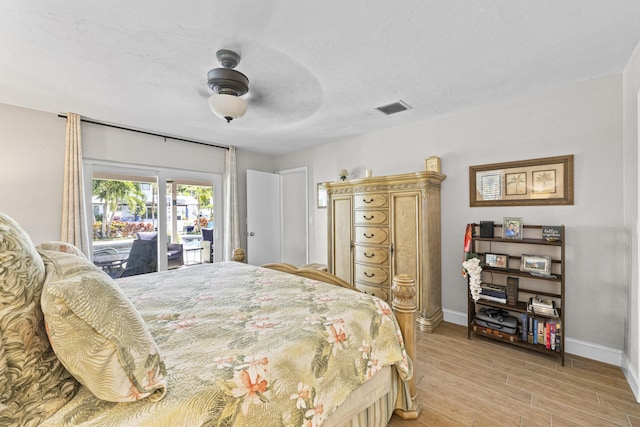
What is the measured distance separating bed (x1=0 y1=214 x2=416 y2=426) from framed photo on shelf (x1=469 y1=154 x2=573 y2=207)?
200 cm

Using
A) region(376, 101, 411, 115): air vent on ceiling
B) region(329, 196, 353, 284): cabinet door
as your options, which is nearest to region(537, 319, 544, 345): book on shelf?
region(329, 196, 353, 284): cabinet door

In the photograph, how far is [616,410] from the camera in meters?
1.76

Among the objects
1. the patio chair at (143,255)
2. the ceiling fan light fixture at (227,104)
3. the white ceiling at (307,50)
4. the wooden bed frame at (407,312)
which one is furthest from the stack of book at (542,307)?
the patio chair at (143,255)

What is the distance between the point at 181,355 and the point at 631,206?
3200 mm

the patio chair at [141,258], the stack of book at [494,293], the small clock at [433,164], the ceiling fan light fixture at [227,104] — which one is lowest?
the stack of book at [494,293]

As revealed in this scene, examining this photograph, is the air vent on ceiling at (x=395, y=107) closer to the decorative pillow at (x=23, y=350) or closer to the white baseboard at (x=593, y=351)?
the white baseboard at (x=593, y=351)

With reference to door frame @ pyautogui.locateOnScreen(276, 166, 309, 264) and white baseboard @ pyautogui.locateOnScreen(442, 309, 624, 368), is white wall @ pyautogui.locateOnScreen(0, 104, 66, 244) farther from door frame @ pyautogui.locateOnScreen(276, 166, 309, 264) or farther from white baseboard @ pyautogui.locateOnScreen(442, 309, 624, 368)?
white baseboard @ pyautogui.locateOnScreen(442, 309, 624, 368)

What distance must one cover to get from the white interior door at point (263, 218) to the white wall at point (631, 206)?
4.54 m

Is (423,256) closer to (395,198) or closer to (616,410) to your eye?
(395,198)

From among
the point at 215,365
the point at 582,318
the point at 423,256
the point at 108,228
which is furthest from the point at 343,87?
the point at 108,228

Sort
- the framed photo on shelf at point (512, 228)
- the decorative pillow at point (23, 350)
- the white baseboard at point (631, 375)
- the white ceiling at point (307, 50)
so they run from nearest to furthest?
the decorative pillow at point (23, 350) < the white ceiling at point (307, 50) < the white baseboard at point (631, 375) < the framed photo on shelf at point (512, 228)

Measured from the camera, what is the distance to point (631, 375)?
2002mm

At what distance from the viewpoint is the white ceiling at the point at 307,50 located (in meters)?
1.56

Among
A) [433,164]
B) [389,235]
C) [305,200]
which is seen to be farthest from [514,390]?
[305,200]
